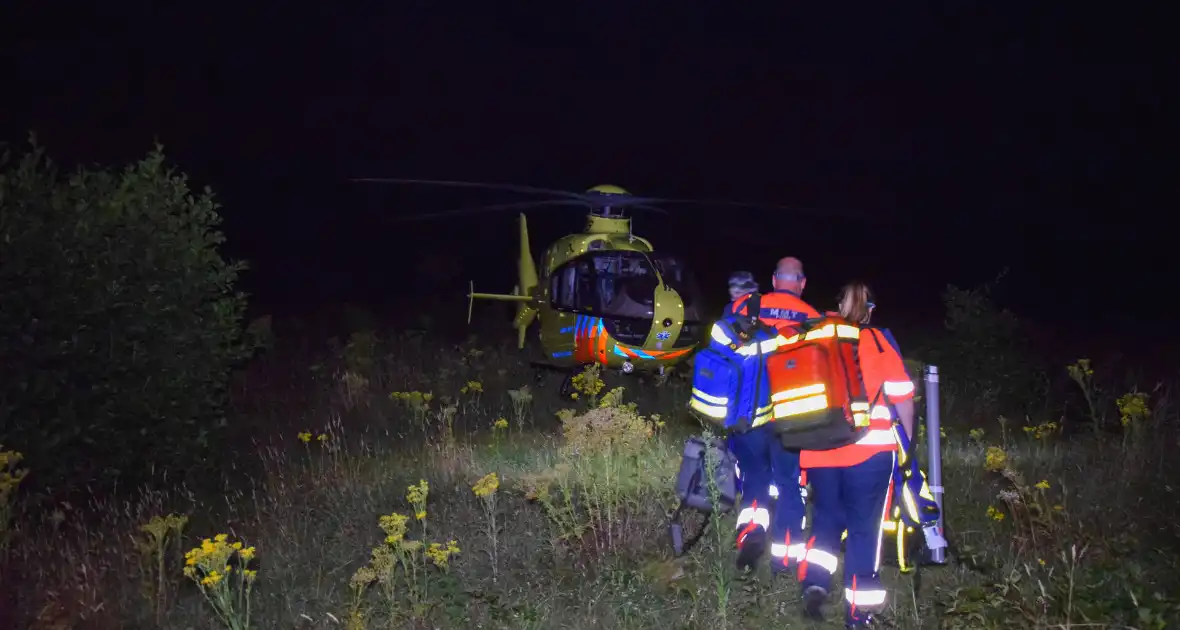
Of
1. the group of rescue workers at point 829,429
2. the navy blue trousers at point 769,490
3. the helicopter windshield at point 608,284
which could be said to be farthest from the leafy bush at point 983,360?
the group of rescue workers at point 829,429

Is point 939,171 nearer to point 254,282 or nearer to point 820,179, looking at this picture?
point 820,179

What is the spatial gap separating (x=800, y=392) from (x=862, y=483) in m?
0.62

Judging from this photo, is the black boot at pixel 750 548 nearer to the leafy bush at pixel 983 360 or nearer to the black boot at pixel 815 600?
the black boot at pixel 815 600

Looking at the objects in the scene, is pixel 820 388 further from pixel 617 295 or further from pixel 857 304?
pixel 617 295

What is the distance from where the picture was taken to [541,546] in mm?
6914

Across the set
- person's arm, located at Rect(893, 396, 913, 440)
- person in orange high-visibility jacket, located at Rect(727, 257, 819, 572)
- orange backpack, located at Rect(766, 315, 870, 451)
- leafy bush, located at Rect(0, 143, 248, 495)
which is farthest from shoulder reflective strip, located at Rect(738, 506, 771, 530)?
leafy bush, located at Rect(0, 143, 248, 495)

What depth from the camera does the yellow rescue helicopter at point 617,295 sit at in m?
12.3

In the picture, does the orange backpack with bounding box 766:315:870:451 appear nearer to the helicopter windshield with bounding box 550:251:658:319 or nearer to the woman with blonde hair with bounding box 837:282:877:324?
the woman with blonde hair with bounding box 837:282:877:324

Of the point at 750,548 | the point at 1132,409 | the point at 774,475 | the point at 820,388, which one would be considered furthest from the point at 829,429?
the point at 1132,409

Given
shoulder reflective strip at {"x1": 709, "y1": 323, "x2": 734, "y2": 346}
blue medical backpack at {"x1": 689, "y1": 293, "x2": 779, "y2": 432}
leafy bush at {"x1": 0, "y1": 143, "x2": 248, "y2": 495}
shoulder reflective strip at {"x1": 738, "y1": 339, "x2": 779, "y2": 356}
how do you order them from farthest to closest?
leafy bush at {"x1": 0, "y1": 143, "x2": 248, "y2": 495}
shoulder reflective strip at {"x1": 709, "y1": 323, "x2": 734, "y2": 346}
blue medical backpack at {"x1": 689, "y1": 293, "x2": 779, "y2": 432}
shoulder reflective strip at {"x1": 738, "y1": 339, "x2": 779, "y2": 356}

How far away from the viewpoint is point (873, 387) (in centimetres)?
554

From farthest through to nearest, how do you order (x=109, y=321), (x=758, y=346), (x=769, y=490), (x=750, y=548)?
1. (x=109, y=321)
2. (x=769, y=490)
3. (x=750, y=548)
4. (x=758, y=346)

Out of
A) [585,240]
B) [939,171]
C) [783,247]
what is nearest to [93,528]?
[585,240]

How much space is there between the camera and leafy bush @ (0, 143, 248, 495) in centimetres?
784
